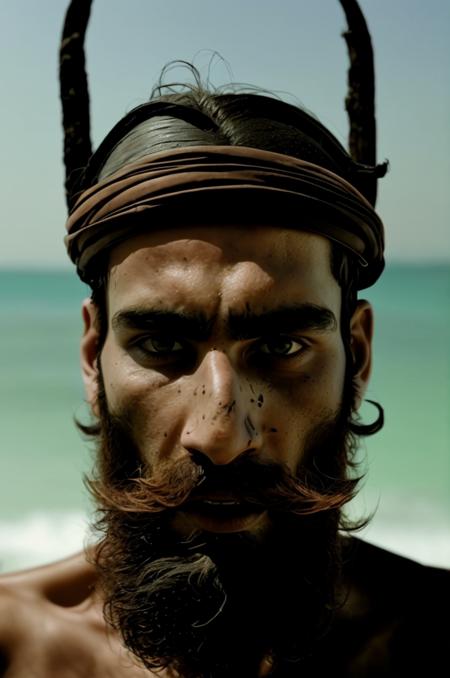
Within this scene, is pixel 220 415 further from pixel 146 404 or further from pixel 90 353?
pixel 90 353

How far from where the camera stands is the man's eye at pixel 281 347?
8.05 ft

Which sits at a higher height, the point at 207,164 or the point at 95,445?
the point at 207,164

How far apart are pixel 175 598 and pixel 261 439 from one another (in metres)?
0.46

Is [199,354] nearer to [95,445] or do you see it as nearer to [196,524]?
[196,524]

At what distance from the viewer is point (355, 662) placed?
284cm

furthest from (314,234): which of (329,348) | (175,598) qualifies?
(175,598)

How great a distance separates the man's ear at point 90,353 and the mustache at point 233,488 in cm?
33

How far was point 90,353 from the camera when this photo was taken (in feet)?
9.50

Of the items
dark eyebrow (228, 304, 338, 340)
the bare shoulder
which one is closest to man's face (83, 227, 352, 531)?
dark eyebrow (228, 304, 338, 340)

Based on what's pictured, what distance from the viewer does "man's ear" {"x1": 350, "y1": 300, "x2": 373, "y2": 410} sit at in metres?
2.86

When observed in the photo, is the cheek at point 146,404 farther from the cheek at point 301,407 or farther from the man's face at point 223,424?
the cheek at point 301,407

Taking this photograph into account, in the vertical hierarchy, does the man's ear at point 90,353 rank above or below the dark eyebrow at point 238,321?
below

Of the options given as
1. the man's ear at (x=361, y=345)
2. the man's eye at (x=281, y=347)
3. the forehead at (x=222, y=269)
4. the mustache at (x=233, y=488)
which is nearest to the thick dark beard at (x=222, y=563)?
the mustache at (x=233, y=488)

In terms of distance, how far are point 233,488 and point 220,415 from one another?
8.0 inches
